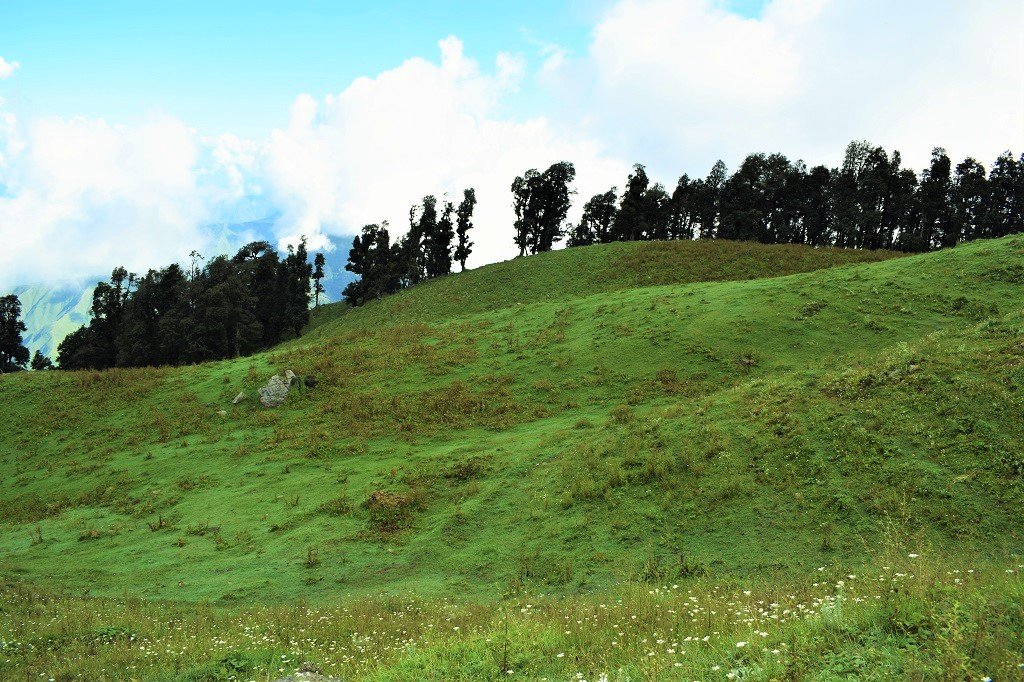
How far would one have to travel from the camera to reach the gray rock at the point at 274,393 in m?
33.7

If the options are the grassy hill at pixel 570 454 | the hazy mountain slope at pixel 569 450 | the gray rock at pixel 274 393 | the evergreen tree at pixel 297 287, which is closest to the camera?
the grassy hill at pixel 570 454

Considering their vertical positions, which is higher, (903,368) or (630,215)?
(630,215)

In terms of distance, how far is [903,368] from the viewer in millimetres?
17781

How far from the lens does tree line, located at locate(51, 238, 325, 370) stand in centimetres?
8112

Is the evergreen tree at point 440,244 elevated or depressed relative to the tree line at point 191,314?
elevated

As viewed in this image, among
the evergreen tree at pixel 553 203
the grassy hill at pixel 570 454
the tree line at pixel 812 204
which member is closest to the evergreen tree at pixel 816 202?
the tree line at pixel 812 204

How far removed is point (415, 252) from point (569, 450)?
10009 centimetres

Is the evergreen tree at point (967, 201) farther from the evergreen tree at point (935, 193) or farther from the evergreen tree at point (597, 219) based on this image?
the evergreen tree at point (597, 219)

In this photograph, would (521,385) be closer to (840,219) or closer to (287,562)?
(287,562)

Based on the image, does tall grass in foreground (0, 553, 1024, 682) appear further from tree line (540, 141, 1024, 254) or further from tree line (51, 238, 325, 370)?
tree line (540, 141, 1024, 254)

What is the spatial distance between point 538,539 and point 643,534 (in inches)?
119

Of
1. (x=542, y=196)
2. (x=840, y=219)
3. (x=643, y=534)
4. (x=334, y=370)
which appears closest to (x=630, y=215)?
(x=542, y=196)

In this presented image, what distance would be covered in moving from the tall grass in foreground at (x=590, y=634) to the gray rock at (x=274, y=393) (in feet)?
67.9

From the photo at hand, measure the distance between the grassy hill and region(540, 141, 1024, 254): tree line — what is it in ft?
208
